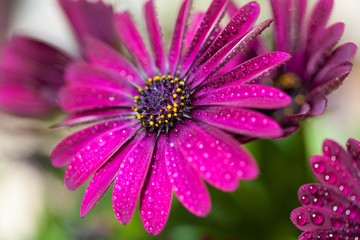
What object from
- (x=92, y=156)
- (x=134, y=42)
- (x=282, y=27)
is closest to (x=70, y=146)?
(x=92, y=156)

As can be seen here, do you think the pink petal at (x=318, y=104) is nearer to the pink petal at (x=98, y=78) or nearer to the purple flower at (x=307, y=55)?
the purple flower at (x=307, y=55)

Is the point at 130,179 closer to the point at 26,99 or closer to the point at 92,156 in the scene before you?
the point at 92,156

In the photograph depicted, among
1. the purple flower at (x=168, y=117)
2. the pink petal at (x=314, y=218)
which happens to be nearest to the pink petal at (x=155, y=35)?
the purple flower at (x=168, y=117)

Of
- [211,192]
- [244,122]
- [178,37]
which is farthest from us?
[211,192]

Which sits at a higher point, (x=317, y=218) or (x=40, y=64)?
(x=40, y=64)

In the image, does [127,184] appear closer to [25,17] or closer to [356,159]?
[356,159]
